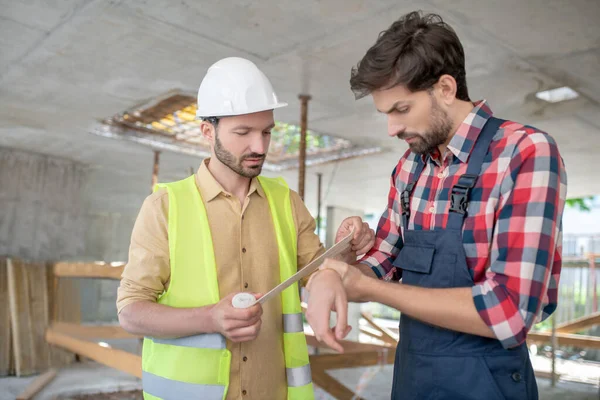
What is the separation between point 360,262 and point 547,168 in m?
0.73

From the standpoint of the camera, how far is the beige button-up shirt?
6.65 ft

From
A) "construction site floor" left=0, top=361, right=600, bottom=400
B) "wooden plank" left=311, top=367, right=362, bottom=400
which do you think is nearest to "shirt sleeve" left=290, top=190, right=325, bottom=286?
"wooden plank" left=311, top=367, right=362, bottom=400

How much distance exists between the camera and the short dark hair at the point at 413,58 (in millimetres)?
1596

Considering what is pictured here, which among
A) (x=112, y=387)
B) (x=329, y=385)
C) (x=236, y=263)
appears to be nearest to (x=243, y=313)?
(x=236, y=263)

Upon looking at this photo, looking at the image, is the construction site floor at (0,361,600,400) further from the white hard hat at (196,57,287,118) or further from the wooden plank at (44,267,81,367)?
the white hard hat at (196,57,287,118)

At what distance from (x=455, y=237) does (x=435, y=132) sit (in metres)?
0.34

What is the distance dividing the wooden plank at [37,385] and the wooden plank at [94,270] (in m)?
2.17

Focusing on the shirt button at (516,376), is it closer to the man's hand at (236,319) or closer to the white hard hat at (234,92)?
the man's hand at (236,319)

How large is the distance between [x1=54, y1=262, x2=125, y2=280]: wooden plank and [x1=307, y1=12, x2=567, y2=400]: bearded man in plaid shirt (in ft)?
12.3

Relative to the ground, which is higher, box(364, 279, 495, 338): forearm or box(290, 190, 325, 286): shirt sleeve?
box(290, 190, 325, 286): shirt sleeve

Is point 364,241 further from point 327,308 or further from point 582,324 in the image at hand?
point 582,324

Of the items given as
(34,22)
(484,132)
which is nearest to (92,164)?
(34,22)

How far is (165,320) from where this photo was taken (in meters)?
1.90

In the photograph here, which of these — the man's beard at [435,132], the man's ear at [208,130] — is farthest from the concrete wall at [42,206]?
the man's beard at [435,132]
